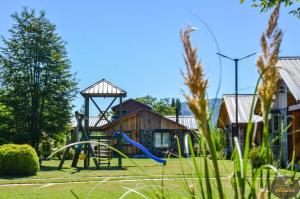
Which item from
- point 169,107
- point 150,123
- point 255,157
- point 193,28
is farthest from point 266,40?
point 169,107

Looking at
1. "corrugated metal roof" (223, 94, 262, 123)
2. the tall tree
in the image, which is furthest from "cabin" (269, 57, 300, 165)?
the tall tree

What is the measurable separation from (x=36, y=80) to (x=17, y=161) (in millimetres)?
12886

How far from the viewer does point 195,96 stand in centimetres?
107

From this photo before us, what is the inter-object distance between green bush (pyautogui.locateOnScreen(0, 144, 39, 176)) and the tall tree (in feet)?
36.0

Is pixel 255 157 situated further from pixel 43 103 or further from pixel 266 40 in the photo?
pixel 43 103

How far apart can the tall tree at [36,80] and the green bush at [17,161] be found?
1097 cm

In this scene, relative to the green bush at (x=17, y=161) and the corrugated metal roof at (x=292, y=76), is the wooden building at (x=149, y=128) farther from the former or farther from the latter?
the green bush at (x=17, y=161)

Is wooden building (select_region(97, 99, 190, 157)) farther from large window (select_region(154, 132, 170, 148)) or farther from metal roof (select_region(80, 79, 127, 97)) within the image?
metal roof (select_region(80, 79, 127, 97))

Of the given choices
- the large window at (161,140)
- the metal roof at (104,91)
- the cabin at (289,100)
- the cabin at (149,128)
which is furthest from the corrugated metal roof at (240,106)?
the metal roof at (104,91)

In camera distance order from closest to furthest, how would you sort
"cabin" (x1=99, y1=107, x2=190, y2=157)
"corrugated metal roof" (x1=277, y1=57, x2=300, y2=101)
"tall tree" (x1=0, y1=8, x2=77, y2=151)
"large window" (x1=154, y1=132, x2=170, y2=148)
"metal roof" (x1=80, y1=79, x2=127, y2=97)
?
"corrugated metal roof" (x1=277, y1=57, x2=300, y2=101)
"metal roof" (x1=80, y1=79, x2=127, y2=97)
"tall tree" (x1=0, y1=8, x2=77, y2=151)
"cabin" (x1=99, y1=107, x2=190, y2=157)
"large window" (x1=154, y1=132, x2=170, y2=148)

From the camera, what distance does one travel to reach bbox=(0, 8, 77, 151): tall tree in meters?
28.0

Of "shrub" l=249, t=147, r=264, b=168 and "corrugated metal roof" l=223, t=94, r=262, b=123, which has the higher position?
"corrugated metal roof" l=223, t=94, r=262, b=123

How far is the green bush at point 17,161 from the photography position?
1669cm

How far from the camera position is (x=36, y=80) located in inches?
1139
